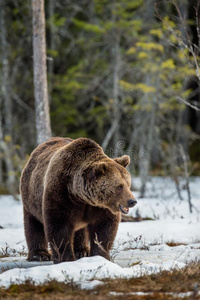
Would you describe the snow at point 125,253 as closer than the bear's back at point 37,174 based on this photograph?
Yes

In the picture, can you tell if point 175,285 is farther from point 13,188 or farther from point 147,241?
point 13,188

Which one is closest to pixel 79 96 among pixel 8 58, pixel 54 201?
pixel 8 58

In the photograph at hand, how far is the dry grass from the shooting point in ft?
12.7

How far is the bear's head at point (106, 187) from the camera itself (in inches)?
204

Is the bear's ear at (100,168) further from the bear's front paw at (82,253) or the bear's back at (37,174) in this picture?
the bear's front paw at (82,253)

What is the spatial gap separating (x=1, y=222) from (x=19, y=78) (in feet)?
47.1

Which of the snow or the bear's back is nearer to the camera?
the snow

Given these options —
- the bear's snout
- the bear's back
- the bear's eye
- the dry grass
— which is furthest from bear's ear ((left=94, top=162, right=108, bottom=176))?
the dry grass

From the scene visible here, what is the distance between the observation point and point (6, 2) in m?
20.8

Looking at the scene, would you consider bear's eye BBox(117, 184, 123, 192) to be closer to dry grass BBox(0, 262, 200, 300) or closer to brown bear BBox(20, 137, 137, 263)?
brown bear BBox(20, 137, 137, 263)

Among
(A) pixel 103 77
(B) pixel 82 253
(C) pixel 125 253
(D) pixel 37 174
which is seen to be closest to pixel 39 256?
(B) pixel 82 253

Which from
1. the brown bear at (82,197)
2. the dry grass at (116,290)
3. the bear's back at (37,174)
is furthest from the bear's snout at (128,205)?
the bear's back at (37,174)

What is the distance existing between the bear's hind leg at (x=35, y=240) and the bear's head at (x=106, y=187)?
1443 mm

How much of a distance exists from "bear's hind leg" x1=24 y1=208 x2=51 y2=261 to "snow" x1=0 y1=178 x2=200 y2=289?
0.80 feet
